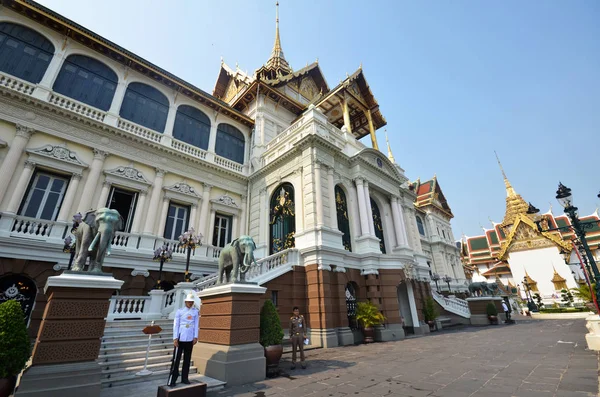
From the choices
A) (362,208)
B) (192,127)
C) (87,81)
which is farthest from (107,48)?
(362,208)

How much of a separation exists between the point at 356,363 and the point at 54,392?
262 inches

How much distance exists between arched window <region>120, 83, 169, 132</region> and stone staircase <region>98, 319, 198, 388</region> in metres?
11.0

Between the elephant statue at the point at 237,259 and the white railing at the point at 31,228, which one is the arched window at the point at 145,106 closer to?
the white railing at the point at 31,228

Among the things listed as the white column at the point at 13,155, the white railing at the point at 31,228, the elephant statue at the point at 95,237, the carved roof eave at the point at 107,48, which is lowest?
the elephant statue at the point at 95,237

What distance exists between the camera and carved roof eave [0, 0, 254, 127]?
12.6 meters

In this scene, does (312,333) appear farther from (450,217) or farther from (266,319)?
(450,217)

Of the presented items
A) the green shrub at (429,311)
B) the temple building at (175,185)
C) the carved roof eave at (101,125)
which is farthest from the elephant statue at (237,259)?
the green shrub at (429,311)

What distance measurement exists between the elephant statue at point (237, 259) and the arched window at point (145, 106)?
1143 cm

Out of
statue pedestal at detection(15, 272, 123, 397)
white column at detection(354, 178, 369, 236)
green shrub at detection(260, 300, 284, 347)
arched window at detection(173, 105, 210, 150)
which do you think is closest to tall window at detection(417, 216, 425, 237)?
white column at detection(354, 178, 369, 236)

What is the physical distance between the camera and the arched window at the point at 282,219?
1498 cm

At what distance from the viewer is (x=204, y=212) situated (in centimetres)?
1537

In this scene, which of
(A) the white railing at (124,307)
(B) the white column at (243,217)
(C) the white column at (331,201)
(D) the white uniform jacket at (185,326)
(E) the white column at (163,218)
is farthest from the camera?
(B) the white column at (243,217)

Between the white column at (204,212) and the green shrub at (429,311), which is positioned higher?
the white column at (204,212)

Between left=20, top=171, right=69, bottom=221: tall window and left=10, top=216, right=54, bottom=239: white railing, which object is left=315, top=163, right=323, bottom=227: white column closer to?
left=10, top=216, right=54, bottom=239: white railing
